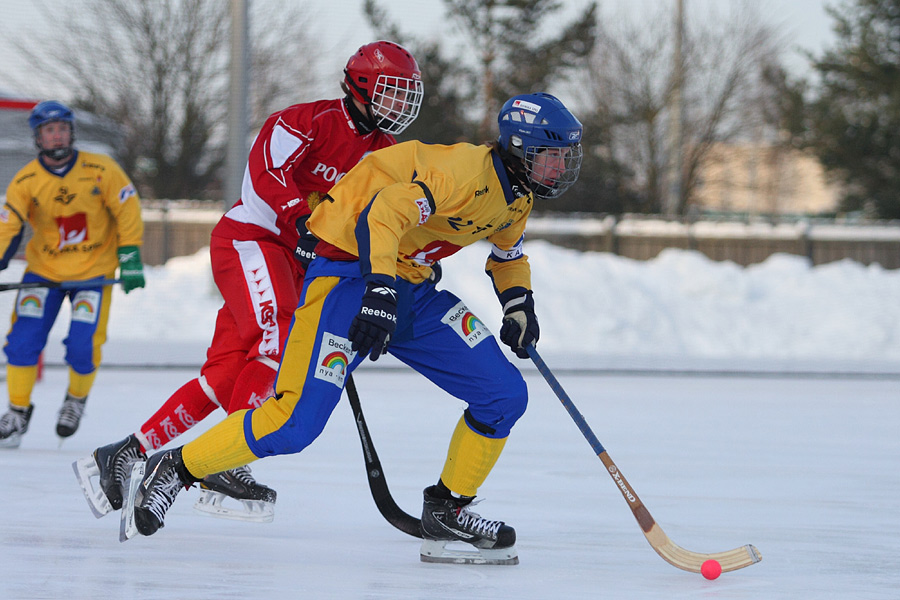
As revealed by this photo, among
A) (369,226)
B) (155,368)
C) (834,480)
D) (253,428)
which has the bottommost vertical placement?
(155,368)

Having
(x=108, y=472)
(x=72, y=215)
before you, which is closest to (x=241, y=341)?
(x=108, y=472)

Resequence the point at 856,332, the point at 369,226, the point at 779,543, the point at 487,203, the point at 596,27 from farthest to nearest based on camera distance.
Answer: the point at 596,27
the point at 856,332
the point at 779,543
the point at 487,203
the point at 369,226

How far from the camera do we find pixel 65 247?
4469 mm

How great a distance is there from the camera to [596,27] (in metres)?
17.5

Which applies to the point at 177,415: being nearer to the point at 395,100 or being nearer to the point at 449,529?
the point at 449,529

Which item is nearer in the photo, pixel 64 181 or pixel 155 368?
pixel 64 181

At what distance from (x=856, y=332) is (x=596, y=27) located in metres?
9.64

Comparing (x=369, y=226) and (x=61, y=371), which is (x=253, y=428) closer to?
(x=369, y=226)

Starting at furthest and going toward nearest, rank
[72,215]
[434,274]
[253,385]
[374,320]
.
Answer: [72,215]
[253,385]
[434,274]
[374,320]

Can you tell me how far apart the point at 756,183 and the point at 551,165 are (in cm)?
2882

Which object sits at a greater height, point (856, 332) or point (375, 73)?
point (375, 73)

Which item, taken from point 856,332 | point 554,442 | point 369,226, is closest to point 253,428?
point 369,226

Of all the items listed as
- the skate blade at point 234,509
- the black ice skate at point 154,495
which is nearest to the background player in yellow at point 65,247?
the skate blade at point 234,509

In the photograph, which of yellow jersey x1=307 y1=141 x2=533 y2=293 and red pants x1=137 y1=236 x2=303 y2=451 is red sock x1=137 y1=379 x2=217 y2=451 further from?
yellow jersey x1=307 y1=141 x2=533 y2=293
